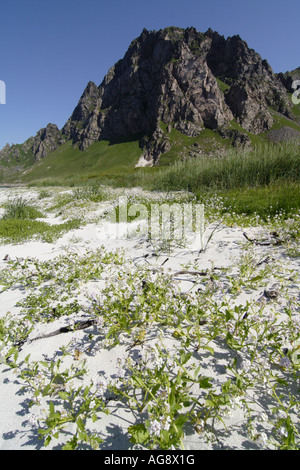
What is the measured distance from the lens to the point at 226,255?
3.99 metres

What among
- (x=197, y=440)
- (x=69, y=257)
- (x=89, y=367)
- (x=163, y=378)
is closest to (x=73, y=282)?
(x=69, y=257)

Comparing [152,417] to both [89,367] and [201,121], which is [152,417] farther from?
[201,121]

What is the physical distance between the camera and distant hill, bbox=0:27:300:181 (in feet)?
400

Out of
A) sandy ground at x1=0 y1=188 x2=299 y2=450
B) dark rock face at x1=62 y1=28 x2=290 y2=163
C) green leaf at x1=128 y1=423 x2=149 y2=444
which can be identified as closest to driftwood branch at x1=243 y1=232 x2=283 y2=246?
sandy ground at x1=0 y1=188 x2=299 y2=450

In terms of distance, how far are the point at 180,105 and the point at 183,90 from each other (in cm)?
934

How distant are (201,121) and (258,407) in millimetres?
146099

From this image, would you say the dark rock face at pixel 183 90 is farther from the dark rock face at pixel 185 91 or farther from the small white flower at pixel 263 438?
the small white flower at pixel 263 438

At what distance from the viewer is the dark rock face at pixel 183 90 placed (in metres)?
124

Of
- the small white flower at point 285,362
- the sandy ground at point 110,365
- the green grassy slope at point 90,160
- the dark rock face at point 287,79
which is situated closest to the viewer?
the sandy ground at point 110,365

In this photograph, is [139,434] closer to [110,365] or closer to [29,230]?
[110,365]

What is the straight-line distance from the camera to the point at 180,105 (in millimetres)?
126000

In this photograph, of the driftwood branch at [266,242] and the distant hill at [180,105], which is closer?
the driftwood branch at [266,242]

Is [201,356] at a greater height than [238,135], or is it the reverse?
[238,135]

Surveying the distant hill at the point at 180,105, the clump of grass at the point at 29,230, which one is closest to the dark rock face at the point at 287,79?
the distant hill at the point at 180,105
